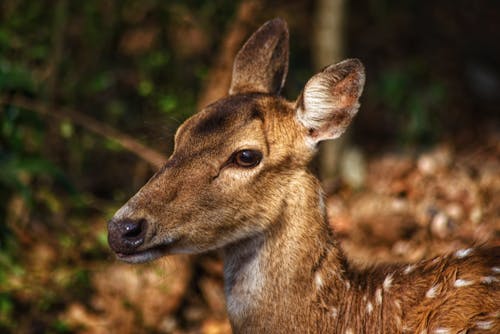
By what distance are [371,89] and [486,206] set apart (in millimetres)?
→ 3961

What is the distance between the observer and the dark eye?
4.42 meters

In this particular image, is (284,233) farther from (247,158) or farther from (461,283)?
(461,283)

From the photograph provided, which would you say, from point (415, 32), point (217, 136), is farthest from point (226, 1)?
point (415, 32)

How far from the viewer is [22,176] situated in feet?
23.8

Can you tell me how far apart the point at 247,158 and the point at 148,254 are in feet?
2.25

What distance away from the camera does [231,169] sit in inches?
173

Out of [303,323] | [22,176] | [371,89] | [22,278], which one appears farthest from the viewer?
[371,89]

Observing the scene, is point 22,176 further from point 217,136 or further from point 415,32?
point 415,32

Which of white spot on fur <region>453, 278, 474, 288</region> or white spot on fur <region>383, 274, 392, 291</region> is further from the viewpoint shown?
white spot on fur <region>383, 274, 392, 291</region>

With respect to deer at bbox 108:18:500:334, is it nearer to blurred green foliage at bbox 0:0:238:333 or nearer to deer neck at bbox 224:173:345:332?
deer neck at bbox 224:173:345:332

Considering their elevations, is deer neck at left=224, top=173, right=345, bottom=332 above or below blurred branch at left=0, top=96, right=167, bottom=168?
below

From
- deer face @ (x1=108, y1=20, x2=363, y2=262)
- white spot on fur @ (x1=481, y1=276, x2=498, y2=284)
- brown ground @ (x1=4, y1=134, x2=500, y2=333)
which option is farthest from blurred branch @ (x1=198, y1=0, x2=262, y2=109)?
white spot on fur @ (x1=481, y1=276, x2=498, y2=284)

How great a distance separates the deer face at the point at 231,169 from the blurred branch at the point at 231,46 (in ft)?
5.85

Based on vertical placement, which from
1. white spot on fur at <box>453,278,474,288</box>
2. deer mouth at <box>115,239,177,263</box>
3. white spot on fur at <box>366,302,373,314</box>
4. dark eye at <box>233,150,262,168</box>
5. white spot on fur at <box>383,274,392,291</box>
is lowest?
white spot on fur at <box>453,278,474,288</box>
